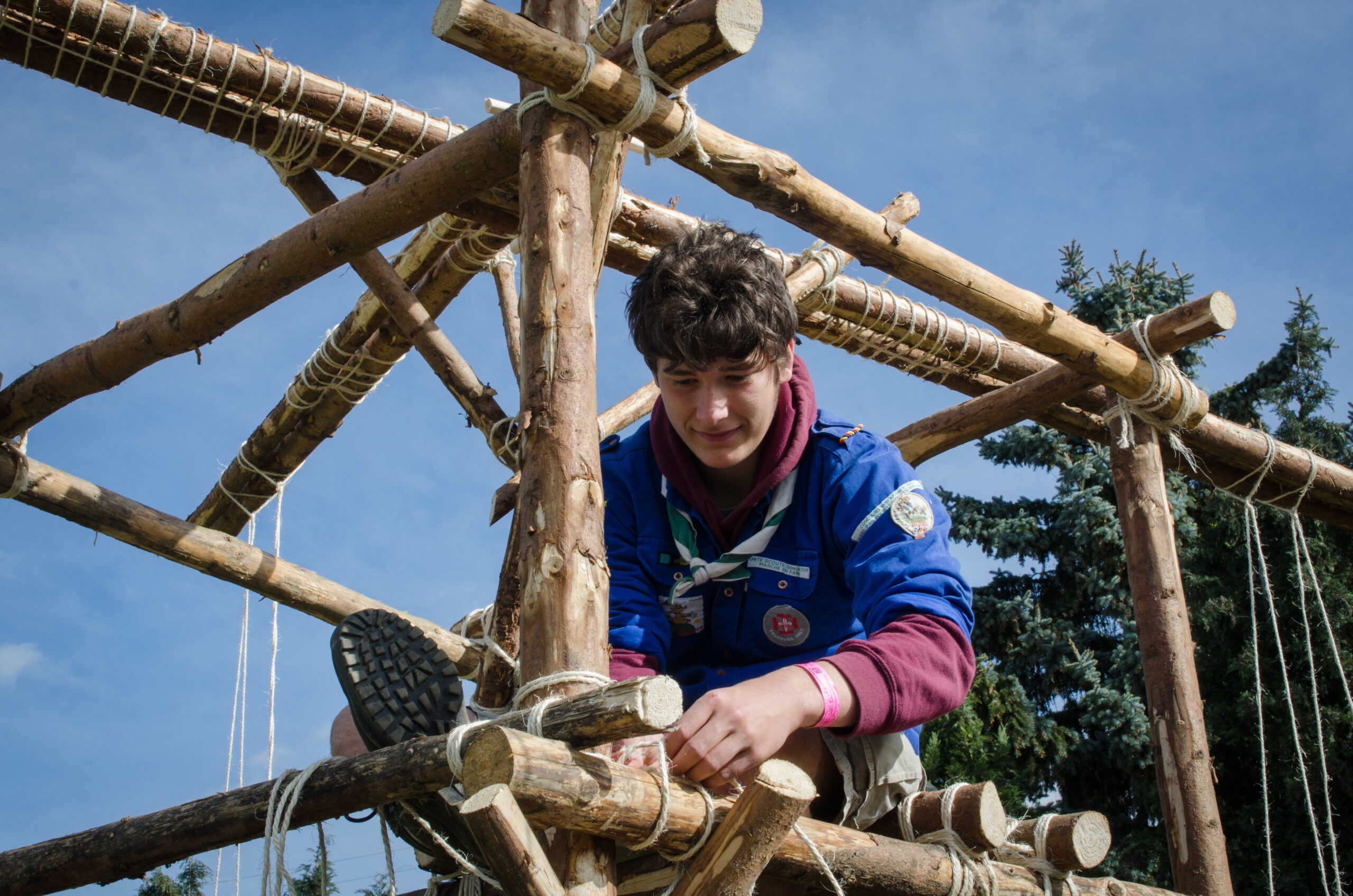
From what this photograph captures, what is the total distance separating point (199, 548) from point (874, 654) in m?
2.77

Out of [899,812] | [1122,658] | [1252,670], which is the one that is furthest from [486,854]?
[1122,658]

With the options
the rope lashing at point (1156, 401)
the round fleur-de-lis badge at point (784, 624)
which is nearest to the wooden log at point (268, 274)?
the round fleur-de-lis badge at point (784, 624)

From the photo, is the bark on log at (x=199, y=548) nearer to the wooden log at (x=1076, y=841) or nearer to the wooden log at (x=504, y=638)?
the wooden log at (x=504, y=638)

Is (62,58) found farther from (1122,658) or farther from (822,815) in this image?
(1122,658)

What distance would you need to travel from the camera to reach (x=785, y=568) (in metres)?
2.09

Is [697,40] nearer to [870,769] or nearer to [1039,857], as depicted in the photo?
[870,769]

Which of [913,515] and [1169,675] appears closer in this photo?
[913,515]

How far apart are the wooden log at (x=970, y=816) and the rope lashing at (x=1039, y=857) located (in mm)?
127

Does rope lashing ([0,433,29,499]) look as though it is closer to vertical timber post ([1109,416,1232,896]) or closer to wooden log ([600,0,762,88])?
wooden log ([600,0,762,88])

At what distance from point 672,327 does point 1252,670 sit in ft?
20.1

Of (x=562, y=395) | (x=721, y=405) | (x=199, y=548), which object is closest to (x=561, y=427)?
(x=562, y=395)

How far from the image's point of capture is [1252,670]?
6645 mm

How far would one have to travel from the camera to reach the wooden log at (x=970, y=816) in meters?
1.87

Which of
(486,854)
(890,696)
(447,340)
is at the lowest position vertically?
(486,854)
